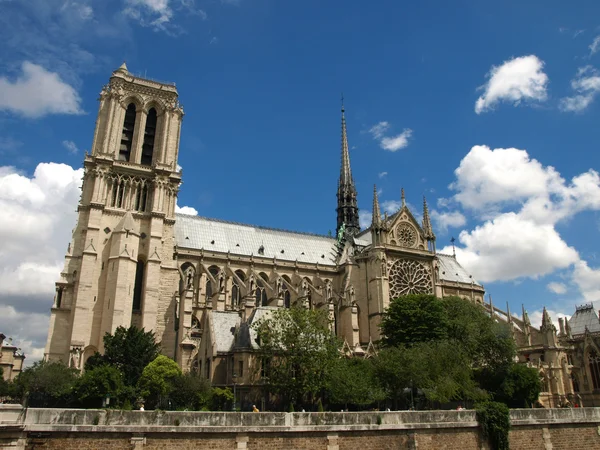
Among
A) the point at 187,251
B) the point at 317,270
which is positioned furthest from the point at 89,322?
the point at 317,270

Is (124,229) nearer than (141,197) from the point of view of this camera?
Yes

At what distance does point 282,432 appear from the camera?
2219cm

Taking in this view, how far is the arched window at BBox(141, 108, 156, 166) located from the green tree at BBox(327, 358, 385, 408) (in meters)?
33.2

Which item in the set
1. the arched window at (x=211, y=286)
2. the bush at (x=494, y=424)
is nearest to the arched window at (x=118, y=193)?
the arched window at (x=211, y=286)

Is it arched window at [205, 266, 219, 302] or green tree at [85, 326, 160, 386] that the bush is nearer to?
green tree at [85, 326, 160, 386]

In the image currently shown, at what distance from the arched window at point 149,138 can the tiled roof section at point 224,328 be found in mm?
22136

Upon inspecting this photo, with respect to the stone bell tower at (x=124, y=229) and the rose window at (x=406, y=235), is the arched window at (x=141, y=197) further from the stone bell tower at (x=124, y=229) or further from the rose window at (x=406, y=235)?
the rose window at (x=406, y=235)

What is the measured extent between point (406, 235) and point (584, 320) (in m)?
31.4

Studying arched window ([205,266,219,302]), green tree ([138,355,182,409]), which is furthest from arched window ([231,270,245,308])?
green tree ([138,355,182,409])

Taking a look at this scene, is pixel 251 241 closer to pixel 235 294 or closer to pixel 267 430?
pixel 235 294

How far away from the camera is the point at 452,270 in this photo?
79.3m

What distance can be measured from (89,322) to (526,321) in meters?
49.6

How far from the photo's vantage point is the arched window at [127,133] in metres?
56.9

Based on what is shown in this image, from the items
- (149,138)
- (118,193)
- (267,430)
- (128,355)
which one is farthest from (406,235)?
(267,430)
